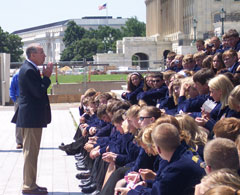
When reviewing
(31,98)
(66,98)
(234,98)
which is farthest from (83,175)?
(66,98)

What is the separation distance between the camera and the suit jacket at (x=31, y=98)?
26.9 ft

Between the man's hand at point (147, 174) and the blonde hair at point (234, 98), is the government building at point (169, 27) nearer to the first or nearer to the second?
the blonde hair at point (234, 98)

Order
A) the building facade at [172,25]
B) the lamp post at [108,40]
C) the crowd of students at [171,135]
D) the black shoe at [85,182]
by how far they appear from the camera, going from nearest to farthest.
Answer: the crowd of students at [171,135] → the black shoe at [85,182] → the building facade at [172,25] → the lamp post at [108,40]

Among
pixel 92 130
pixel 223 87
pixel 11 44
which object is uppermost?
pixel 11 44

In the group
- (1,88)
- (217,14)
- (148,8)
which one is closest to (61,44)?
(148,8)

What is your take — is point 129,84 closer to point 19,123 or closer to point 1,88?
point 19,123

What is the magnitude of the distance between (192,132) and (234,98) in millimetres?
815

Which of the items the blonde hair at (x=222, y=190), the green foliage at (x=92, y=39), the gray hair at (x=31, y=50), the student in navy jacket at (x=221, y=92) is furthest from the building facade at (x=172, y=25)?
the blonde hair at (x=222, y=190)

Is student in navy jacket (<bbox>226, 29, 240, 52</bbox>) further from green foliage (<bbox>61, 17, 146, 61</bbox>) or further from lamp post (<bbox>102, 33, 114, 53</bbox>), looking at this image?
lamp post (<bbox>102, 33, 114, 53</bbox>)

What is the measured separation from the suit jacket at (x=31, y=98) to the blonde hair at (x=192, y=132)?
3243 millimetres

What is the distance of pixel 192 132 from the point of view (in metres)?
5.57

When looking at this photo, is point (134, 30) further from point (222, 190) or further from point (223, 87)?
point (222, 190)

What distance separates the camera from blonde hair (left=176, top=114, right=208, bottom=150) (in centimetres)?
550

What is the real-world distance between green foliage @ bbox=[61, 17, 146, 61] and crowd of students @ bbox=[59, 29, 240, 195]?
390 feet
